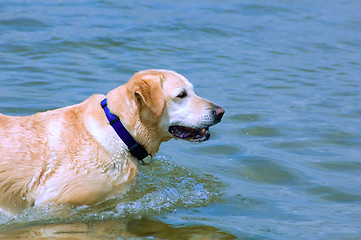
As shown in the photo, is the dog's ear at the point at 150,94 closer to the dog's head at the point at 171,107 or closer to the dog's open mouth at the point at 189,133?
the dog's head at the point at 171,107

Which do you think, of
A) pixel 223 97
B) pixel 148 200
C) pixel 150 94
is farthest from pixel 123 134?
pixel 223 97

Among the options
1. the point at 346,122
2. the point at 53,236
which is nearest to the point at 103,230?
the point at 53,236

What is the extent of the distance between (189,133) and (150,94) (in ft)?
2.16

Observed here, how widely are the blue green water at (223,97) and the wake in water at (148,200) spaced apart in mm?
16

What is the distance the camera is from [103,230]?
5316mm

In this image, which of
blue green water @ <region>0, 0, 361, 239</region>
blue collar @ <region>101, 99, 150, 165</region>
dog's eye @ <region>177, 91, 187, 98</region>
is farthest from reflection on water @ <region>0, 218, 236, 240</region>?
dog's eye @ <region>177, 91, 187, 98</region>

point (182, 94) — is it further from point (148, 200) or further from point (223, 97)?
point (223, 97)

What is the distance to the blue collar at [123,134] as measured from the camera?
17.4ft

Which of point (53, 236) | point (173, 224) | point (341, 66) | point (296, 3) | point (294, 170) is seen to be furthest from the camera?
point (296, 3)

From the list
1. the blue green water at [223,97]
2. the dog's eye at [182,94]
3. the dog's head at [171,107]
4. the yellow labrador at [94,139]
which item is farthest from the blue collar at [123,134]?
the dog's eye at [182,94]

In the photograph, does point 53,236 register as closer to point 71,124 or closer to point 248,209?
point 71,124

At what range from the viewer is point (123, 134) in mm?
5312

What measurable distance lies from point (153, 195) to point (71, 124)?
4.76ft

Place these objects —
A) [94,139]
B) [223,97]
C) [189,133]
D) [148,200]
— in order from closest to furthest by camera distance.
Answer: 1. [94,139]
2. [189,133]
3. [148,200]
4. [223,97]
